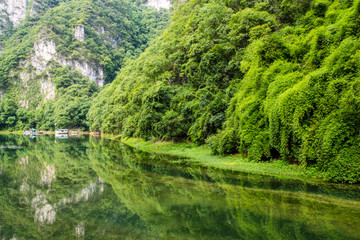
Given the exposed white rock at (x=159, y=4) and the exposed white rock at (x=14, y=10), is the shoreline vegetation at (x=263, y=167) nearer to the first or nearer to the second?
the exposed white rock at (x=159, y=4)

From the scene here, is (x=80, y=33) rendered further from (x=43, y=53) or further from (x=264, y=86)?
(x=264, y=86)

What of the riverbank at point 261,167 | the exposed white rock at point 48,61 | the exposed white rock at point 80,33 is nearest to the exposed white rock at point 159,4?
the exposed white rock at point 80,33

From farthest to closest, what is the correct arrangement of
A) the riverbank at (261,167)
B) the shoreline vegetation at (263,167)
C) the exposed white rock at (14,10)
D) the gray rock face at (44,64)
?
the exposed white rock at (14,10)
the gray rock face at (44,64)
the riverbank at (261,167)
the shoreline vegetation at (263,167)

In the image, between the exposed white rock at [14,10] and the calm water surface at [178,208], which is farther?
the exposed white rock at [14,10]

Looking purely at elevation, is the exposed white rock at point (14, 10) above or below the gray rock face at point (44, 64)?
above

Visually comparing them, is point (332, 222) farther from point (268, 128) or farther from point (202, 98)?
point (202, 98)

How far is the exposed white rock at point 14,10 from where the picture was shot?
171m

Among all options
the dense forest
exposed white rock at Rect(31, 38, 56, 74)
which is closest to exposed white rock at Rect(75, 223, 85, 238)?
the dense forest

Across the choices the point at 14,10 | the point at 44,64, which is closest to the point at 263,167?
the point at 44,64

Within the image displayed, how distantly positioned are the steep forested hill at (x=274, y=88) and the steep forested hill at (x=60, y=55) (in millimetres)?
Answer: 70184

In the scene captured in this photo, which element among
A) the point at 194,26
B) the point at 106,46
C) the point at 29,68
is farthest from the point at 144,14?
the point at 194,26

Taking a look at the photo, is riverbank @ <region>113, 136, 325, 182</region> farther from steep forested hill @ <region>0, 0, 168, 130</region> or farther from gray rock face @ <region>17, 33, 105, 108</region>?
gray rock face @ <region>17, 33, 105, 108</region>

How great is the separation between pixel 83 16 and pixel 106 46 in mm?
20442

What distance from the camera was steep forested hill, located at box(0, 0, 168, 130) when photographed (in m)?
108
